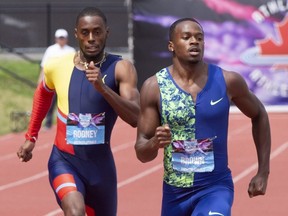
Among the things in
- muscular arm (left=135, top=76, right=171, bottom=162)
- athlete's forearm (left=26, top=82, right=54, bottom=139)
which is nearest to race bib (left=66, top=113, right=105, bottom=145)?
athlete's forearm (left=26, top=82, right=54, bottom=139)

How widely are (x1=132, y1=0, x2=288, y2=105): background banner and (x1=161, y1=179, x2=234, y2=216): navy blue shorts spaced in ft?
46.7

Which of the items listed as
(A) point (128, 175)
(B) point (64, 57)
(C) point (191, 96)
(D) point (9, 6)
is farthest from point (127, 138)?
(D) point (9, 6)

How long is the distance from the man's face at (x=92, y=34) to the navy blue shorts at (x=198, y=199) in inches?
48.2

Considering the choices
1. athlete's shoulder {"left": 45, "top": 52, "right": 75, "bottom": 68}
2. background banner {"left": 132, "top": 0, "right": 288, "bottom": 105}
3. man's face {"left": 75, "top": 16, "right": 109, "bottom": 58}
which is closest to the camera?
man's face {"left": 75, "top": 16, "right": 109, "bottom": 58}

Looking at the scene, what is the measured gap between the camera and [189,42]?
614 centimetres

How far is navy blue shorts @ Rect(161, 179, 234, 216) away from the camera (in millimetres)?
6016

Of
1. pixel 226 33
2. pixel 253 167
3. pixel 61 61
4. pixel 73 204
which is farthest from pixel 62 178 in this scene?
pixel 226 33

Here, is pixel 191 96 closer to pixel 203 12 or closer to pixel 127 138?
pixel 127 138

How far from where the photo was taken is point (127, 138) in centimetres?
1702

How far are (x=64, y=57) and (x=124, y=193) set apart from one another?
4.66 m

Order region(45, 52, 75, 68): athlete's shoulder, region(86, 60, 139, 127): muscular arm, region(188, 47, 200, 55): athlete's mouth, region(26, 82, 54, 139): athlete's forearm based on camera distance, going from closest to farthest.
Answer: region(188, 47, 200, 55): athlete's mouth → region(86, 60, 139, 127): muscular arm → region(45, 52, 75, 68): athlete's shoulder → region(26, 82, 54, 139): athlete's forearm

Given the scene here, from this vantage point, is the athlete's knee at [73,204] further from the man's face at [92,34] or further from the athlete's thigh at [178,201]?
the man's face at [92,34]

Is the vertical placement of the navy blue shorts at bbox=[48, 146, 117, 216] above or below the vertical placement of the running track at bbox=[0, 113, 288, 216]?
above

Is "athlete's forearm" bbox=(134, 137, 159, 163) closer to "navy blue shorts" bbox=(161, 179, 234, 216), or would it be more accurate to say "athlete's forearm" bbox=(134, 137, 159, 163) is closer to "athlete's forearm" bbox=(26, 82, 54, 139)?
"navy blue shorts" bbox=(161, 179, 234, 216)
